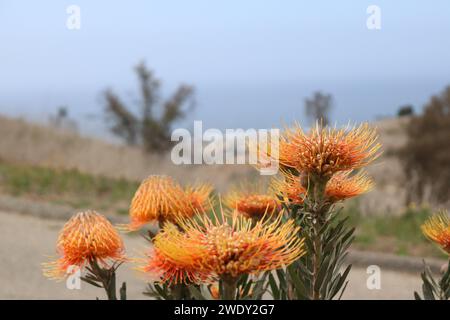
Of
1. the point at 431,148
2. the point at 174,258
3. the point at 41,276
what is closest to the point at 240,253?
the point at 174,258

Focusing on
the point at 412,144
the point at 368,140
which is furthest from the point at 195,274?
the point at 412,144

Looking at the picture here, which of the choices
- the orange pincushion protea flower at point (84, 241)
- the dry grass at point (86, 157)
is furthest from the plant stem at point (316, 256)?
the dry grass at point (86, 157)

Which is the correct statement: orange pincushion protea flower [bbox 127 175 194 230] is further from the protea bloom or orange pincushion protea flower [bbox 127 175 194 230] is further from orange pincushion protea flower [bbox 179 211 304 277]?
orange pincushion protea flower [bbox 179 211 304 277]

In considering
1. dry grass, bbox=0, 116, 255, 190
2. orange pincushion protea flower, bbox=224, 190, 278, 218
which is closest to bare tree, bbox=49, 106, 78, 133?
dry grass, bbox=0, 116, 255, 190

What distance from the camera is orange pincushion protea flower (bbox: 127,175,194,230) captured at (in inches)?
87.9

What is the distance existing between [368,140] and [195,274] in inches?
22.4

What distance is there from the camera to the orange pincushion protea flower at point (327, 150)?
1.79 metres

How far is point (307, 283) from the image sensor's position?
2.00 m

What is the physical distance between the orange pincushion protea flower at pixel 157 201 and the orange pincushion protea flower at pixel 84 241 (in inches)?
6.5

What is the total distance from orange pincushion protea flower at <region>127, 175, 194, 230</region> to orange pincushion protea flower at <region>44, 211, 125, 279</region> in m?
0.16

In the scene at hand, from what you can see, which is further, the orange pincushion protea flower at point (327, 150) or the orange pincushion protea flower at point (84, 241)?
the orange pincushion protea flower at point (84, 241)

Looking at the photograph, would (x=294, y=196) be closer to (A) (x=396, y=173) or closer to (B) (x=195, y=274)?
(B) (x=195, y=274)

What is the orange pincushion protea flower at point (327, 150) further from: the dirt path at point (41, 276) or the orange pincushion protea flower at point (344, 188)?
the dirt path at point (41, 276)

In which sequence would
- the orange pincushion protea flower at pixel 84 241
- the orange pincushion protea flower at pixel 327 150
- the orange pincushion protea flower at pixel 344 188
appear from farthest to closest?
the orange pincushion protea flower at pixel 84 241
the orange pincushion protea flower at pixel 344 188
the orange pincushion protea flower at pixel 327 150
